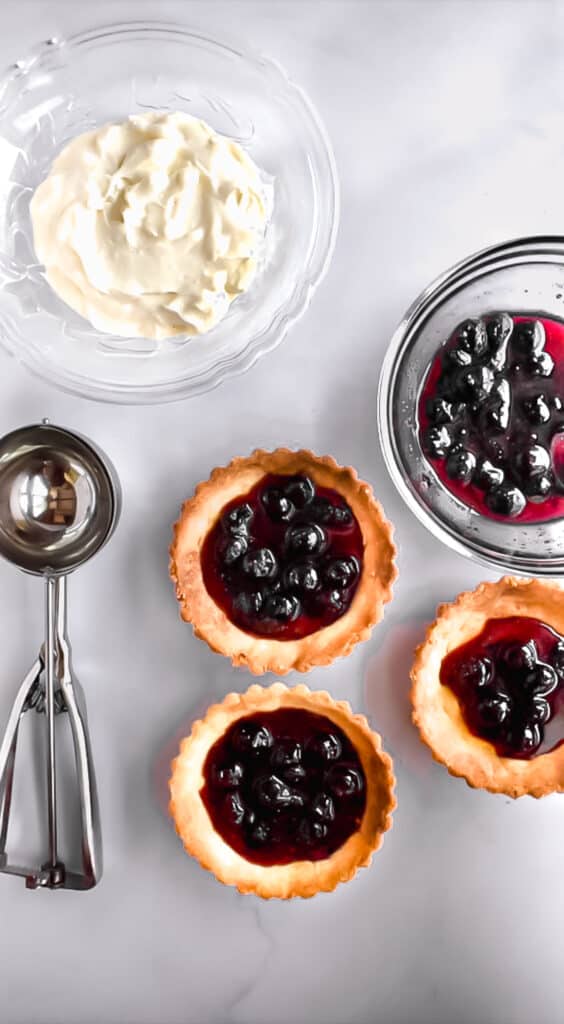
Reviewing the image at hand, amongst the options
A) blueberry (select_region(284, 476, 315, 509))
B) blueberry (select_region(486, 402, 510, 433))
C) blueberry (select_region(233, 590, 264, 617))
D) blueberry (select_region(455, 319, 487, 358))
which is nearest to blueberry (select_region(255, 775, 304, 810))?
blueberry (select_region(233, 590, 264, 617))

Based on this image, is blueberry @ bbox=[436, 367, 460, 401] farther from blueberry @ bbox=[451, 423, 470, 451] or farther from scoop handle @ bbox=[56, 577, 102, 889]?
scoop handle @ bbox=[56, 577, 102, 889]

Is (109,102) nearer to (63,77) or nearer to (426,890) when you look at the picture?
(63,77)

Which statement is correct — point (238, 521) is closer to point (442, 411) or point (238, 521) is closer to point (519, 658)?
point (442, 411)

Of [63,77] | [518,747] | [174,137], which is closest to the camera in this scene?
[174,137]

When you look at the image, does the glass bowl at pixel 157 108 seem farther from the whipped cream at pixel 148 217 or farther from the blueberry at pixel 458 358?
the blueberry at pixel 458 358

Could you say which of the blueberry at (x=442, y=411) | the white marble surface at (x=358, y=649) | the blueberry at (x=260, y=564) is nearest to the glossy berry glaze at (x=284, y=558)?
the blueberry at (x=260, y=564)


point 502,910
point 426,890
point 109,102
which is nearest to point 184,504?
point 109,102

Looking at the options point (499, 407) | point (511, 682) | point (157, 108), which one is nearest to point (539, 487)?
point (499, 407)
